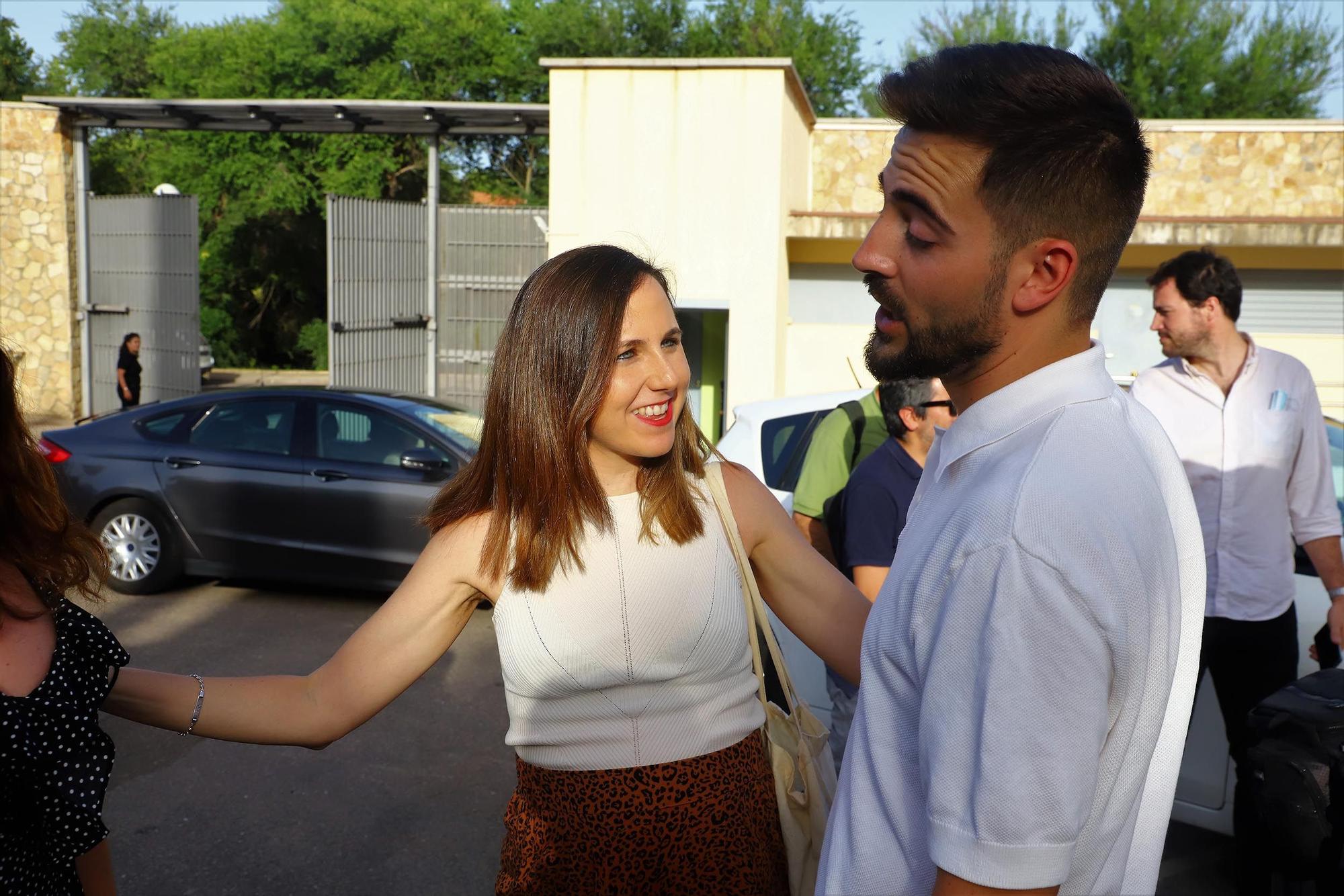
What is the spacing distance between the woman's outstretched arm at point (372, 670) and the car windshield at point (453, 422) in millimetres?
5821

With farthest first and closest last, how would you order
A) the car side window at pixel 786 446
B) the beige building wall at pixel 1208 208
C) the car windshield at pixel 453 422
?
the beige building wall at pixel 1208 208, the car windshield at pixel 453 422, the car side window at pixel 786 446

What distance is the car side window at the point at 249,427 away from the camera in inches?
337

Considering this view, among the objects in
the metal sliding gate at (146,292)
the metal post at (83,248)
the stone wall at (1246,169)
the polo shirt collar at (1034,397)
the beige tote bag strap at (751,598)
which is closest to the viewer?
the polo shirt collar at (1034,397)

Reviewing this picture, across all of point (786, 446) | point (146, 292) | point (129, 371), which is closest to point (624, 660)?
point (786, 446)

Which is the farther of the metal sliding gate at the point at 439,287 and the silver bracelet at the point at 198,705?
the metal sliding gate at the point at 439,287

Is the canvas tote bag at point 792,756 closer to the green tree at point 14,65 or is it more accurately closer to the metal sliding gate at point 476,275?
the metal sliding gate at point 476,275

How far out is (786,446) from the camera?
5672mm

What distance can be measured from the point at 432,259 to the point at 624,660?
1367 centimetres

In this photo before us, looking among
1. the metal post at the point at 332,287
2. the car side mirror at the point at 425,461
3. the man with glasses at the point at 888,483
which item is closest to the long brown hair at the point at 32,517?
the man with glasses at the point at 888,483

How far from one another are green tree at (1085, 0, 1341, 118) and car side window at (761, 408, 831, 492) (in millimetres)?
35322

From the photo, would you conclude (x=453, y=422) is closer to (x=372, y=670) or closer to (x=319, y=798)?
(x=319, y=798)

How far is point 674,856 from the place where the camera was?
2.15 m

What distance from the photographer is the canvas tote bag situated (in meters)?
2.23

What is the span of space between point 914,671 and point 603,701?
3.31ft
